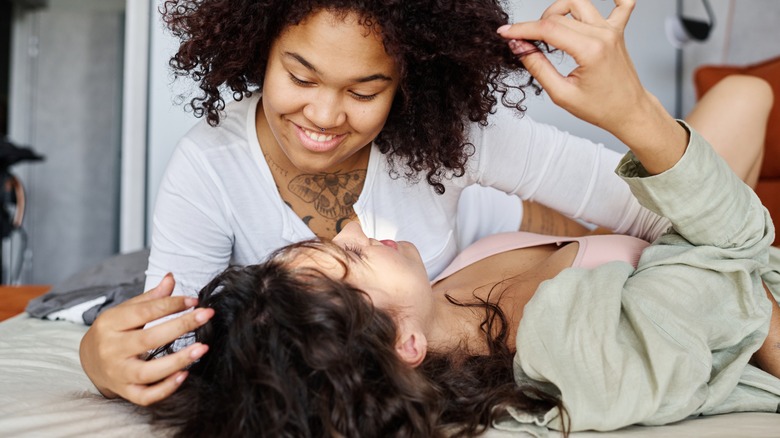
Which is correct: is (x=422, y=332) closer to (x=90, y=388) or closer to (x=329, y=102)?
(x=329, y=102)

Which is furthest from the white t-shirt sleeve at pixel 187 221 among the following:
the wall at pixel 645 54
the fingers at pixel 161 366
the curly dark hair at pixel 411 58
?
the wall at pixel 645 54

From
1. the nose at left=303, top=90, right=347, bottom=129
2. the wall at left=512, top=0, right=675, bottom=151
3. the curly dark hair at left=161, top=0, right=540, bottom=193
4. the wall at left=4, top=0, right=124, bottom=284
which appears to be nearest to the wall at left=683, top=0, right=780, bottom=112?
the wall at left=512, top=0, right=675, bottom=151

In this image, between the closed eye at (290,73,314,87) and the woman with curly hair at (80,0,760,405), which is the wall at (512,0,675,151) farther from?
the closed eye at (290,73,314,87)

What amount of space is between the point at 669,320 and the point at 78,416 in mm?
837

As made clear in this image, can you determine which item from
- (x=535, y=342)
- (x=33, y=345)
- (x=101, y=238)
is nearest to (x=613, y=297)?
(x=535, y=342)

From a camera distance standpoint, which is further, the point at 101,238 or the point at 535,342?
the point at 101,238

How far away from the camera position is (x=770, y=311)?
1.16 meters

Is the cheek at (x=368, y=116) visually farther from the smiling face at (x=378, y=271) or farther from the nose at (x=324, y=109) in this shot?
the smiling face at (x=378, y=271)

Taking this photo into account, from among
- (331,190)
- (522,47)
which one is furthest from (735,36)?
(522,47)

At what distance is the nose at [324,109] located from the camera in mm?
1257

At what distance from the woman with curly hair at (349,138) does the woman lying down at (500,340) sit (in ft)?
0.83

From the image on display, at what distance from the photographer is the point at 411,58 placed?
4.45ft

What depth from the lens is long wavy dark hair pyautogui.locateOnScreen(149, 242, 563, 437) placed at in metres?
0.94

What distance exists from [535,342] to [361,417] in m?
0.28
